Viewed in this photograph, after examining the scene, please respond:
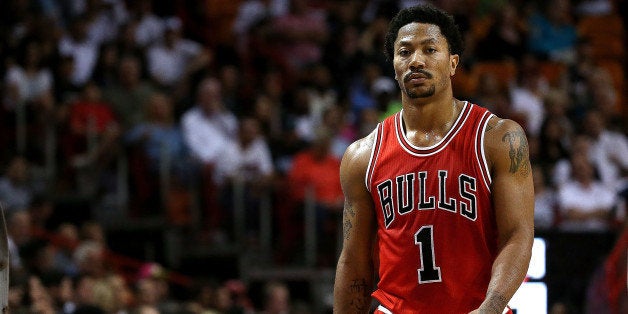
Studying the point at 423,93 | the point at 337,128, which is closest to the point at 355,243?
the point at 423,93

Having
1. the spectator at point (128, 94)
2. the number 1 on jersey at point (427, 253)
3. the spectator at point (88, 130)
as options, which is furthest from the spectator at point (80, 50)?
the number 1 on jersey at point (427, 253)

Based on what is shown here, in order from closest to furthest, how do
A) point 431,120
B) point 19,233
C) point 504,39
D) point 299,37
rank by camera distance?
point 431,120, point 19,233, point 299,37, point 504,39

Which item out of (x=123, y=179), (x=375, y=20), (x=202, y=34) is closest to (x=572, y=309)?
(x=123, y=179)

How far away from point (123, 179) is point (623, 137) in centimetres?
573

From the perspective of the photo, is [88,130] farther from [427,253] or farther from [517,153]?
[517,153]

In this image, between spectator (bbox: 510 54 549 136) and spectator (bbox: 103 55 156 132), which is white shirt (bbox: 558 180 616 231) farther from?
spectator (bbox: 103 55 156 132)

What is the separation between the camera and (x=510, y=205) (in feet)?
15.9

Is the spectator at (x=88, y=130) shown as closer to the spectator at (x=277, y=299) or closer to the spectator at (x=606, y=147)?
the spectator at (x=277, y=299)

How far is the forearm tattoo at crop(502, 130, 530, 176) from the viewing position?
487 centimetres

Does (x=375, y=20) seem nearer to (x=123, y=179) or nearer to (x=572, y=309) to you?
(x=123, y=179)

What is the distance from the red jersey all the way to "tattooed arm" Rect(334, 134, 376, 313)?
5.8 inches

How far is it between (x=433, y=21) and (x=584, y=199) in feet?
24.2

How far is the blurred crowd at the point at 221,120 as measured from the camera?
11.6m

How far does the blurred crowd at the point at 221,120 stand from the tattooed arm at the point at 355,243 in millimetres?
5156
